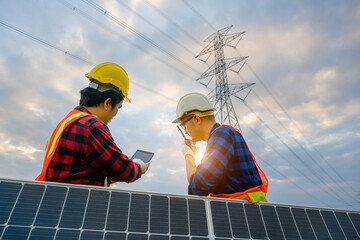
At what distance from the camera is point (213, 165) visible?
256cm

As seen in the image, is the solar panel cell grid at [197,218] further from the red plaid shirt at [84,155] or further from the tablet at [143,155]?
the tablet at [143,155]

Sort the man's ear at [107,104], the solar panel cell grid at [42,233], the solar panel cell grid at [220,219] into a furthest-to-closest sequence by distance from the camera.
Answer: the man's ear at [107,104] → the solar panel cell grid at [220,219] → the solar panel cell grid at [42,233]

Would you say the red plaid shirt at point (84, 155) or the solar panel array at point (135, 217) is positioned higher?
the red plaid shirt at point (84, 155)

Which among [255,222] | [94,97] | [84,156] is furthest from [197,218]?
[94,97]

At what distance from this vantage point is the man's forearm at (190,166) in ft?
10.1

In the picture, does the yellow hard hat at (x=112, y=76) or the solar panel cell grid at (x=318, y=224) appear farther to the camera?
the yellow hard hat at (x=112, y=76)

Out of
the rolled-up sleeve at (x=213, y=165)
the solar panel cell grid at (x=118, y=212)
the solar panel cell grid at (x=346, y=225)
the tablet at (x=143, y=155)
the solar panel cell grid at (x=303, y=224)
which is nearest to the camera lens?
the solar panel cell grid at (x=118, y=212)

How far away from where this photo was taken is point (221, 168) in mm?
2596

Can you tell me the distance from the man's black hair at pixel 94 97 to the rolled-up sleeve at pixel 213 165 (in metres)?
1.60

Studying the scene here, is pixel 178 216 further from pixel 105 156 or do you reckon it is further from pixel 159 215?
pixel 105 156

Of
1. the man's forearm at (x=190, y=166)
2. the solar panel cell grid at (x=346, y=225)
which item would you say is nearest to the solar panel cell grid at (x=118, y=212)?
the man's forearm at (x=190, y=166)

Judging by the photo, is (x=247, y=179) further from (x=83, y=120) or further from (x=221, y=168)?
(x=83, y=120)

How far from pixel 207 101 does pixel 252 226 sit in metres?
2.20

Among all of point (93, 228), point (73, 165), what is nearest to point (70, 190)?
point (73, 165)
